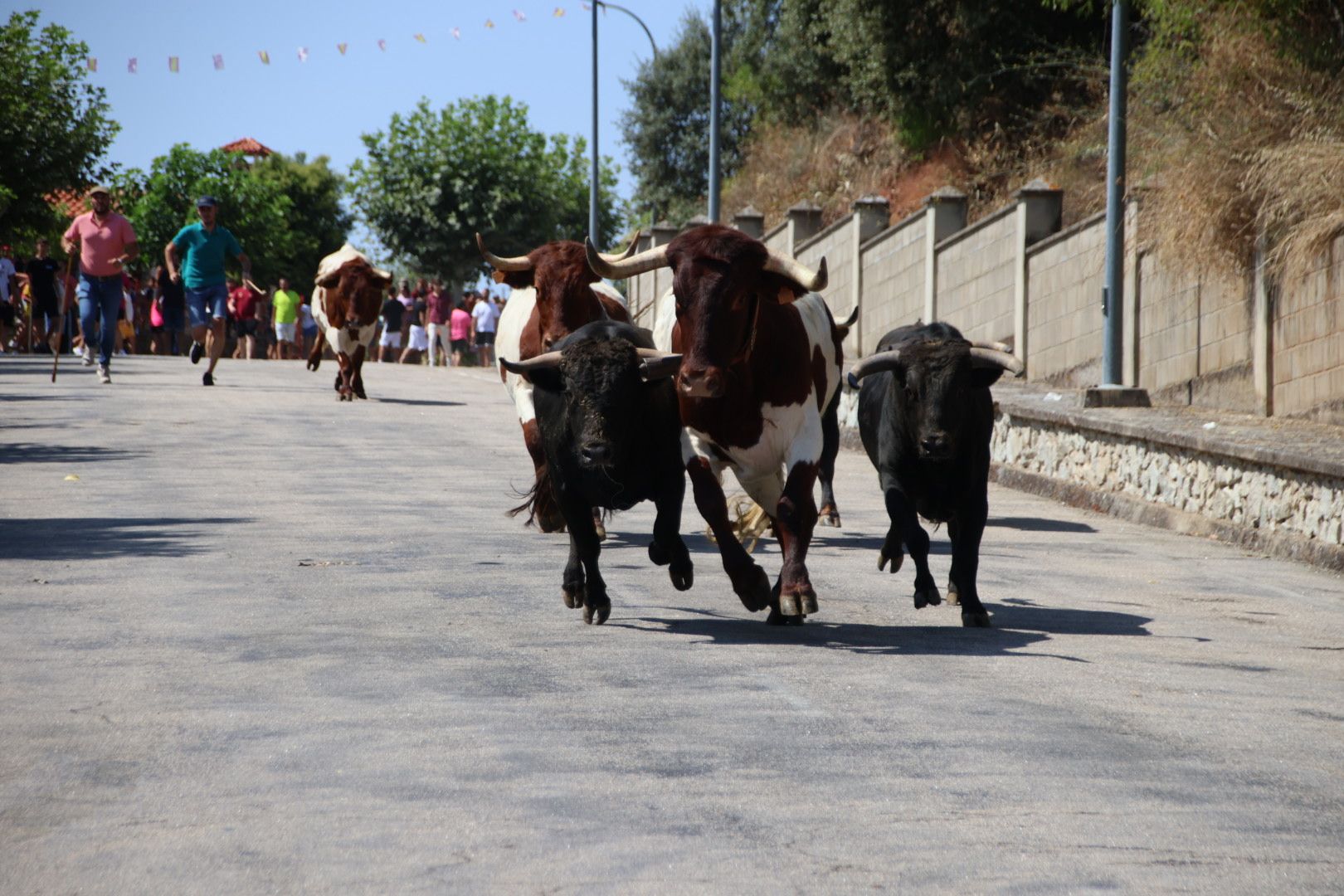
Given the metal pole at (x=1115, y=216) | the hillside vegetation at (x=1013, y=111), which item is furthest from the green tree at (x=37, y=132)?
the metal pole at (x=1115, y=216)

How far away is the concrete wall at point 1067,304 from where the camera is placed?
64.1 ft

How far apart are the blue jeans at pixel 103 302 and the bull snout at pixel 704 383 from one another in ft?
47.8

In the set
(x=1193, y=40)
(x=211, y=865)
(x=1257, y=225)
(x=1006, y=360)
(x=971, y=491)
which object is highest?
(x=1193, y=40)

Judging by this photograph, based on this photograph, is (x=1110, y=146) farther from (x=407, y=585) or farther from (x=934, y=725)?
(x=934, y=725)

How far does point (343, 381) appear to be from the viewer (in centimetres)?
2300

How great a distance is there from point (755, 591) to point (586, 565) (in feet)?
2.52

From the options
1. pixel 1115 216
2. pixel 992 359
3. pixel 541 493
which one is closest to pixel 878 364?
pixel 992 359

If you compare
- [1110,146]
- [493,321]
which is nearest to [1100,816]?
[1110,146]

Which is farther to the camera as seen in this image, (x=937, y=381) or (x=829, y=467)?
(x=829, y=467)

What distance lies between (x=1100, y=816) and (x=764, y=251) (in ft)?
11.7

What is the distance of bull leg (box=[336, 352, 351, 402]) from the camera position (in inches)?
891

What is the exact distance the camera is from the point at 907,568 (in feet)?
35.6

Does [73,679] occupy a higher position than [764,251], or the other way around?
[764,251]

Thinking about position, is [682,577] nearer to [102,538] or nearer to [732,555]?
[732,555]
